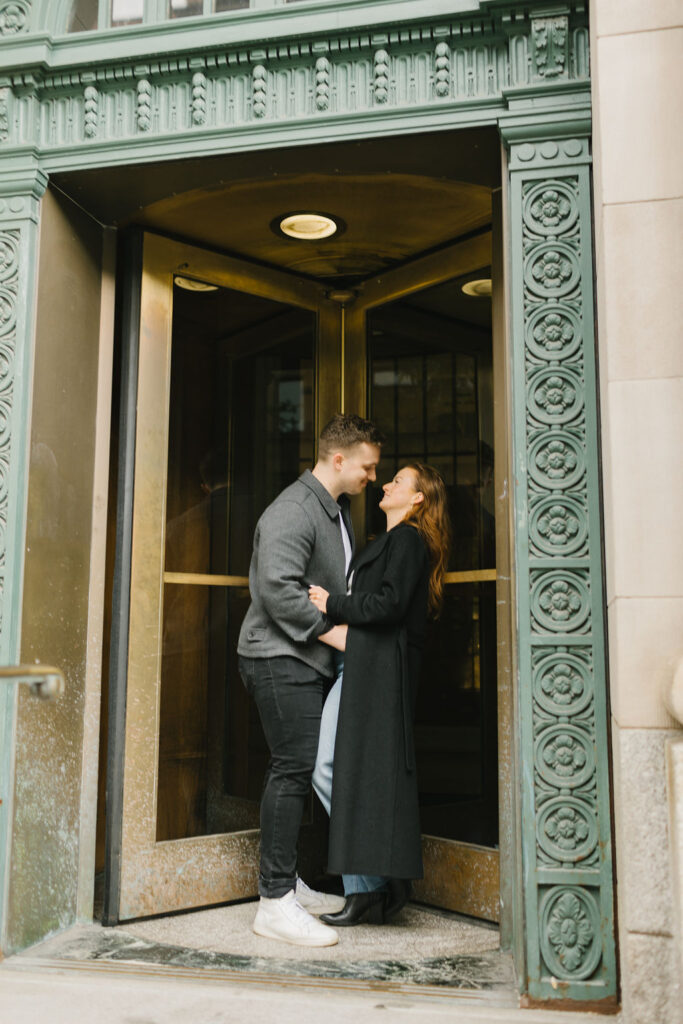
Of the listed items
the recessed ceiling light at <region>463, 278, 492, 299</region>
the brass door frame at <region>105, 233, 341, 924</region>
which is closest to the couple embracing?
the brass door frame at <region>105, 233, 341, 924</region>

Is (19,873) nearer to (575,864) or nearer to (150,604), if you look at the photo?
(150,604)

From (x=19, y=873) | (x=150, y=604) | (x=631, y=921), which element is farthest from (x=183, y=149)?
(x=631, y=921)

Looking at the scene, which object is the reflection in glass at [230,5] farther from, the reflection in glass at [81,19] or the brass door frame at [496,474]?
the brass door frame at [496,474]

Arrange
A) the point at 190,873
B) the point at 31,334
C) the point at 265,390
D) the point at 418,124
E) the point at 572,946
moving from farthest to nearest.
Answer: the point at 265,390, the point at 190,873, the point at 31,334, the point at 418,124, the point at 572,946

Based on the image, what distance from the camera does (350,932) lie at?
4.04 metres

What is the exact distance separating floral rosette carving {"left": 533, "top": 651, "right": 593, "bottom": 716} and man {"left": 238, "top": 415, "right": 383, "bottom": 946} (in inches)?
43.3

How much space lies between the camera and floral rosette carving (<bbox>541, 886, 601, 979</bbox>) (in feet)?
10.3

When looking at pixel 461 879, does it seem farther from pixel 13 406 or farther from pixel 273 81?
pixel 273 81

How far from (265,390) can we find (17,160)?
1619mm

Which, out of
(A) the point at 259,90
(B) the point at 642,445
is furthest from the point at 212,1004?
(A) the point at 259,90

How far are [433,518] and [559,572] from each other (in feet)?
3.66

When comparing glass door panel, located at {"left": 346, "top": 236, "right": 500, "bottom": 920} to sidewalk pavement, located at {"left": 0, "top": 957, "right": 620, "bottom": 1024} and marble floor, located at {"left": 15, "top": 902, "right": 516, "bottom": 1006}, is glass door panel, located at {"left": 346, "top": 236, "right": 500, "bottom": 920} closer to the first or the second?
marble floor, located at {"left": 15, "top": 902, "right": 516, "bottom": 1006}

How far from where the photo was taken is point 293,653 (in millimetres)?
4141

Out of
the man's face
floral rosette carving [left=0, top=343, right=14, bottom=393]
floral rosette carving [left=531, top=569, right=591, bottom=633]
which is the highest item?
floral rosette carving [left=0, top=343, right=14, bottom=393]
